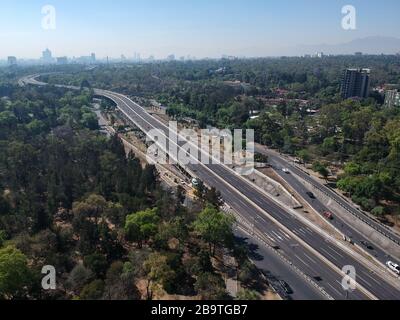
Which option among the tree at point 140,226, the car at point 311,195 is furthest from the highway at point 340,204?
the tree at point 140,226

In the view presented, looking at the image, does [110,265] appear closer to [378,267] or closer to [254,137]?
[378,267]

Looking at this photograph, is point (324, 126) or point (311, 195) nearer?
point (311, 195)

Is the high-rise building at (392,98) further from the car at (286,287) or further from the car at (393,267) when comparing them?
the car at (286,287)

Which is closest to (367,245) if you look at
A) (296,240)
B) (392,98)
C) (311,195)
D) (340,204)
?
(296,240)

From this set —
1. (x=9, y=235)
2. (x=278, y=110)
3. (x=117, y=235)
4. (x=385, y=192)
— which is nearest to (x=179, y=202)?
(x=117, y=235)

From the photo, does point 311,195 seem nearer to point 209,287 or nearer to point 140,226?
point 140,226
